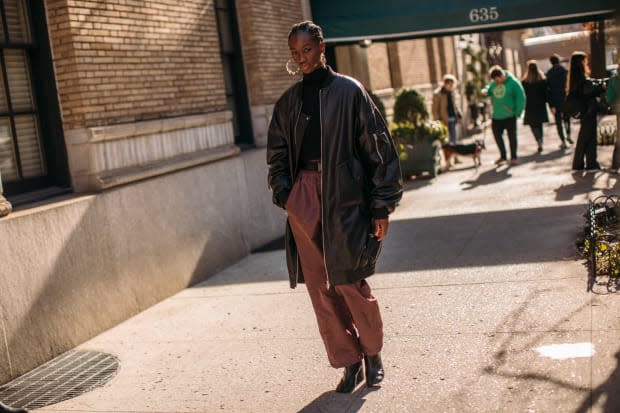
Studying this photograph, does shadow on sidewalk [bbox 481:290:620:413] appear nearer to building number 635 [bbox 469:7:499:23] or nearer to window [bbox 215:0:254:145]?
window [bbox 215:0:254:145]

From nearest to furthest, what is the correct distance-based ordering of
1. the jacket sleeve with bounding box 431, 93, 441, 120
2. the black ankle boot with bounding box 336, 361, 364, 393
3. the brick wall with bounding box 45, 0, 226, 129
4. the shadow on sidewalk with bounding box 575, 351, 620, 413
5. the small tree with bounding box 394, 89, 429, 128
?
the shadow on sidewalk with bounding box 575, 351, 620, 413 → the black ankle boot with bounding box 336, 361, 364, 393 → the brick wall with bounding box 45, 0, 226, 129 → the small tree with bounding box 394, 89, 429, 128 → the jacket sleeve with bounding box 431, 93, 441, 120

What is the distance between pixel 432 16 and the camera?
11.7 meters

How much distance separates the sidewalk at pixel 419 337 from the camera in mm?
4543

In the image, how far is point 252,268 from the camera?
8812 mm

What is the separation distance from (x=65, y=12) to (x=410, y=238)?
440cm

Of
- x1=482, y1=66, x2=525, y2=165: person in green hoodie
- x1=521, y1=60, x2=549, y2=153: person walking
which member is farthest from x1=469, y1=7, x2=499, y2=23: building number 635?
x1=521, y1=60, x2=549, y2=153: person walking

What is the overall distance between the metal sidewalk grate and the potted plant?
9.02m

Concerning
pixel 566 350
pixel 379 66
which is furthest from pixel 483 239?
pixel 379 66

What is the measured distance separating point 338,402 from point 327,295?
24.0 inches

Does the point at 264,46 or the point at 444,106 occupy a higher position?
the point at 264,46

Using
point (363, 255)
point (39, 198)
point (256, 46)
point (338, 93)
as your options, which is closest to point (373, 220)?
point (363, 255)

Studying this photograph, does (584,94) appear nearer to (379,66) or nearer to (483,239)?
(483,239)

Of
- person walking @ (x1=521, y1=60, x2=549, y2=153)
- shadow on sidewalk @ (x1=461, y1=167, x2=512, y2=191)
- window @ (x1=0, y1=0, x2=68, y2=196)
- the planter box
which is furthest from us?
person walking @ (x1=521, y1=60, x2=549, y2=153)

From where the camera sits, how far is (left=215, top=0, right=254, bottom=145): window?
414 inches
